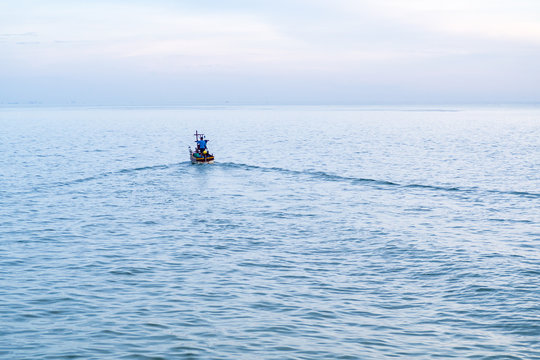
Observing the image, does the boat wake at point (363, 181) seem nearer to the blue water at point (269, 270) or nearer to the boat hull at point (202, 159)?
the blue water at point (269, 270)

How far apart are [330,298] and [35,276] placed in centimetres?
1241

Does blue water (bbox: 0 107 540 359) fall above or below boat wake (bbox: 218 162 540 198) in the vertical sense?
below

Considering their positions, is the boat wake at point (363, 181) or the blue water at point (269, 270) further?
the boat wake at point (363, 181)

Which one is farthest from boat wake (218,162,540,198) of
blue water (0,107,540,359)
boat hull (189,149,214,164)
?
boat hull (189,149,214,164)

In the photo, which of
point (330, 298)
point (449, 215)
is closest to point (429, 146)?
point (449, 215)

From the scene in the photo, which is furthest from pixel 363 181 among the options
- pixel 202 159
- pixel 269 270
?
pixel 269 270

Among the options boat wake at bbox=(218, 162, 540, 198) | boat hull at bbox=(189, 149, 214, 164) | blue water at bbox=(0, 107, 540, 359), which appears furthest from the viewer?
boat hull at bbox=(189, 149, 214, 164)

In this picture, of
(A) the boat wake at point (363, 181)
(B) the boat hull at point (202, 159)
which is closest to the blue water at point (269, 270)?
(A) the boat wake at point (363, 181)

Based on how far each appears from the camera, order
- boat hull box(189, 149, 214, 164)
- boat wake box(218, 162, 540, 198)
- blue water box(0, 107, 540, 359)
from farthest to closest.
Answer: boat hull box(189, 149, 214, 164), boat wake box(218, 162, 540, 198), blue water box(0, 107, 540, 359)

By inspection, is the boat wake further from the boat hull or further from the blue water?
the boat hull

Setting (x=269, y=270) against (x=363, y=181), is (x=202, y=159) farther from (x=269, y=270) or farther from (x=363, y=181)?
(x=269, y=270)

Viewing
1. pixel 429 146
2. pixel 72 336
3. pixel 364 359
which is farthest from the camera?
pixel 429 146

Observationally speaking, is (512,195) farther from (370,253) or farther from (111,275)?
(111,275)

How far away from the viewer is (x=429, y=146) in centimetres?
10669
